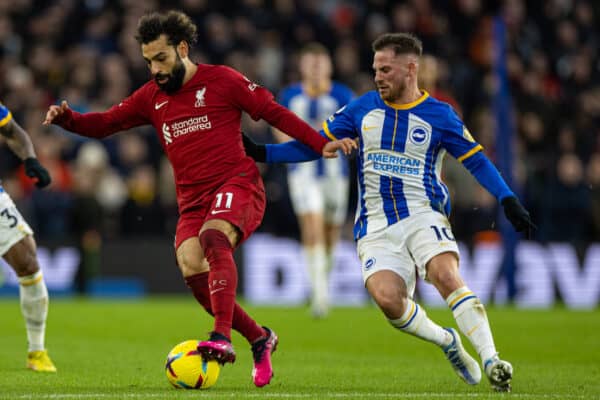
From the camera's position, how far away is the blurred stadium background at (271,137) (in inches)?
A: 620

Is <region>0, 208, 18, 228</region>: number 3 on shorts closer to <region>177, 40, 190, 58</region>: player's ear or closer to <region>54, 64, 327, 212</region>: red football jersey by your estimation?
<region>54, 64, 327, 212</region>: red football jersey

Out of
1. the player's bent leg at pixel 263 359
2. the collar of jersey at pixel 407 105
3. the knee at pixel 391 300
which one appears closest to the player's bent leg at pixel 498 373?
the knee at pixel 391 300

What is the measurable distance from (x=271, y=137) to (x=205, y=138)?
10344 millimetres

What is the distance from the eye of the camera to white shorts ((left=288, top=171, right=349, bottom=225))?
503 inches

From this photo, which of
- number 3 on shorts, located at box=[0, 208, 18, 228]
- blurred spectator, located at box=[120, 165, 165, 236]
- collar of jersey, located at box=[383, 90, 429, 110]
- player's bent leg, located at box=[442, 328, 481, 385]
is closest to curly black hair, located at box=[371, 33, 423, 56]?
collar of jersey, located at box=[383, 90, 429, 110]

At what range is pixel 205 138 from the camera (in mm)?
6938

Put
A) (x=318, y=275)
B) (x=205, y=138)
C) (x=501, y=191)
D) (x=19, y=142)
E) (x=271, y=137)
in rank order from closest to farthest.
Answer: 1. (x=501, y=191)
2. (x=205, y=138)
3. (x=19, y=142)
4. (x=318, y=275)
5. (x=271, y=137)

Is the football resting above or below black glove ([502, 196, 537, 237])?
below

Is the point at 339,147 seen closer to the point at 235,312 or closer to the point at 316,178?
the point at 235,312

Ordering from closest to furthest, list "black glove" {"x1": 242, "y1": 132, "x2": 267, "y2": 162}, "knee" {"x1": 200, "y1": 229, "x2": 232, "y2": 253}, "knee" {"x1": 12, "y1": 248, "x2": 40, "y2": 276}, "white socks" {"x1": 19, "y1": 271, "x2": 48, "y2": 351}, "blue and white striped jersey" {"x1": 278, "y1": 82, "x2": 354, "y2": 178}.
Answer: "knee" {"x1": 200, "y1": 229, "x2": 232, "y2": 253} < "black glove" {"x1": 242, "y1": 132, "x2": 267, "y2": 162} < "knee" {"x1": 12, "y1": 248, "x2": 40, "y2": 276} < "white socks" {"x1": 19, "y1": 271, "x2": 48, "y2": 351} < "blue and white striped jersey" {"x1": 278, "y1": 82, "x2": 354, "y2": 178}

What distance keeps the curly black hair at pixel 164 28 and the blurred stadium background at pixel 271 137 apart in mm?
7814

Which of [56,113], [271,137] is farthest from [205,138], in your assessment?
[271,137]

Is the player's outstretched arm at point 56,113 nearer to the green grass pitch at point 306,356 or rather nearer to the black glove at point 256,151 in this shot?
the black glove at point 256,151

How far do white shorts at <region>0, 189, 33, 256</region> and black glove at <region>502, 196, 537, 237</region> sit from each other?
313cm
